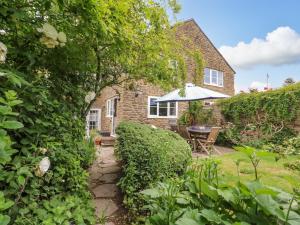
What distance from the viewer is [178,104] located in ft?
46.2

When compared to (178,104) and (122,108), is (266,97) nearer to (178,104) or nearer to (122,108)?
(178,104)

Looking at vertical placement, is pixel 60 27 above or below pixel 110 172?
above

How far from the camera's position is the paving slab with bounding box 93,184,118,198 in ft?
11.3

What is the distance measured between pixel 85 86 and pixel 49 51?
826 mm

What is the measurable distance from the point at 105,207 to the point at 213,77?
15.2 meters

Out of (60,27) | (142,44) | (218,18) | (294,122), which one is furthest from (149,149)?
(294,122)

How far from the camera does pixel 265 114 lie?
1032cm

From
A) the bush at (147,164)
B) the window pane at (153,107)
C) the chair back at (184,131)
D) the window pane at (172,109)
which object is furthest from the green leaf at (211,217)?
the window pane at (172,109)

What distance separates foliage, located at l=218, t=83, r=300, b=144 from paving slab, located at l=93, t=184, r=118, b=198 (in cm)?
810

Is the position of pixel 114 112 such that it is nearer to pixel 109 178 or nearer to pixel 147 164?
pixel 109 178

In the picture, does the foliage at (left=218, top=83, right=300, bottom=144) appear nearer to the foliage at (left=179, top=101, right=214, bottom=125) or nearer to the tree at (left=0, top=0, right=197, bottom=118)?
the foliage at (left=179, top=101, right=214, bottom=125)

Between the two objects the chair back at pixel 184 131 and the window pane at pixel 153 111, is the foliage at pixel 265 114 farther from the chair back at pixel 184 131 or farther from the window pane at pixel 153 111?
the window pane at pixel 153 111

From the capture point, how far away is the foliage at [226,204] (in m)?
1.13

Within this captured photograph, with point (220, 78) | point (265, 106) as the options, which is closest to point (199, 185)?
point (265, 106)
